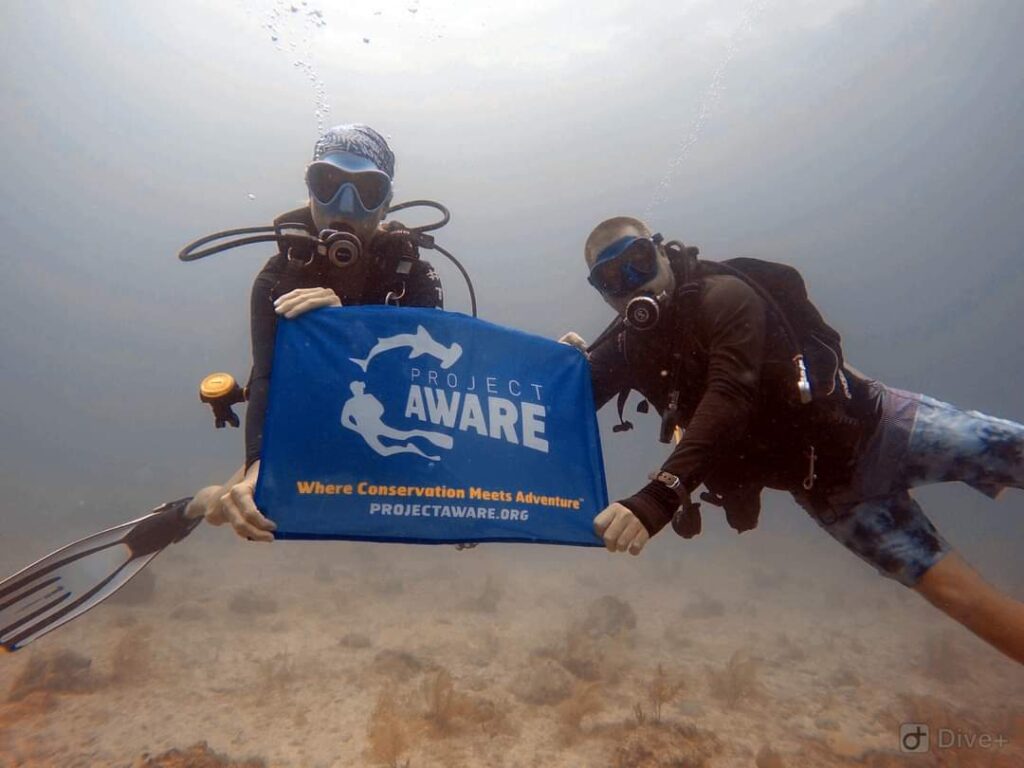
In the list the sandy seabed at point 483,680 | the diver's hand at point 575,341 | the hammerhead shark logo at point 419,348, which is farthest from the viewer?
the sandy seabed at point 483,680

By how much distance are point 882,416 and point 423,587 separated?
14.6 m

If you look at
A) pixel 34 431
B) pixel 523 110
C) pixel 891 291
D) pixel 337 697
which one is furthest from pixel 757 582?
pixel 34 431

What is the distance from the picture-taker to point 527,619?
13227 mm

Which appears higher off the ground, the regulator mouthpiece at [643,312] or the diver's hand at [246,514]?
the regulator mouthpiece at [643,312]

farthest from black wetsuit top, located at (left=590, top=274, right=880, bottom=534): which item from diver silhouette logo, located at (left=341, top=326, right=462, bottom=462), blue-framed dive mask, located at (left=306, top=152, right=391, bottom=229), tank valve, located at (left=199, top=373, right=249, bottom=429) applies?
tank valve, located at (left=199, top=373, right=249, bottom=429)

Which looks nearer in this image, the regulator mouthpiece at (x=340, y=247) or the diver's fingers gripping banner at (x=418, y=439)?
the diver's fingers gripping banner at (x=418, y=439)

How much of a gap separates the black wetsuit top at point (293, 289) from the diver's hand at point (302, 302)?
1.22 ft

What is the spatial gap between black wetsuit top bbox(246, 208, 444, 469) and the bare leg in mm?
3946

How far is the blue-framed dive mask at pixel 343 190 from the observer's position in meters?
3.81

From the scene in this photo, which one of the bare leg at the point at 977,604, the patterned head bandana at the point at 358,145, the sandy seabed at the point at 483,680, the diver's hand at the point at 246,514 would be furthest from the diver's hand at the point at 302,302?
the sandy seabed at the point at 483,680

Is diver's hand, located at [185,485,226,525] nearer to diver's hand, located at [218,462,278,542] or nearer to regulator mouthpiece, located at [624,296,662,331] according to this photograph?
diver's hand, located at [218,462,278,542]

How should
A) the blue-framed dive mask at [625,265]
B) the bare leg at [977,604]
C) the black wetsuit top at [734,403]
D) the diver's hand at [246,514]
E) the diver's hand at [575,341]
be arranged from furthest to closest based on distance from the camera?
the diver's hand at [575,341], the blue-framed dive mask at [625,265], the bare leg at [977,604], the black wetsuit top at [734,403], the diver's hand at [246,514]

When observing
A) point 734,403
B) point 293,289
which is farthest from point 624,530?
point 293,289

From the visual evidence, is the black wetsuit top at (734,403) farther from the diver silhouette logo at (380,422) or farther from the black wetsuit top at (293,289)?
the black wetsuit top at (293,289)
